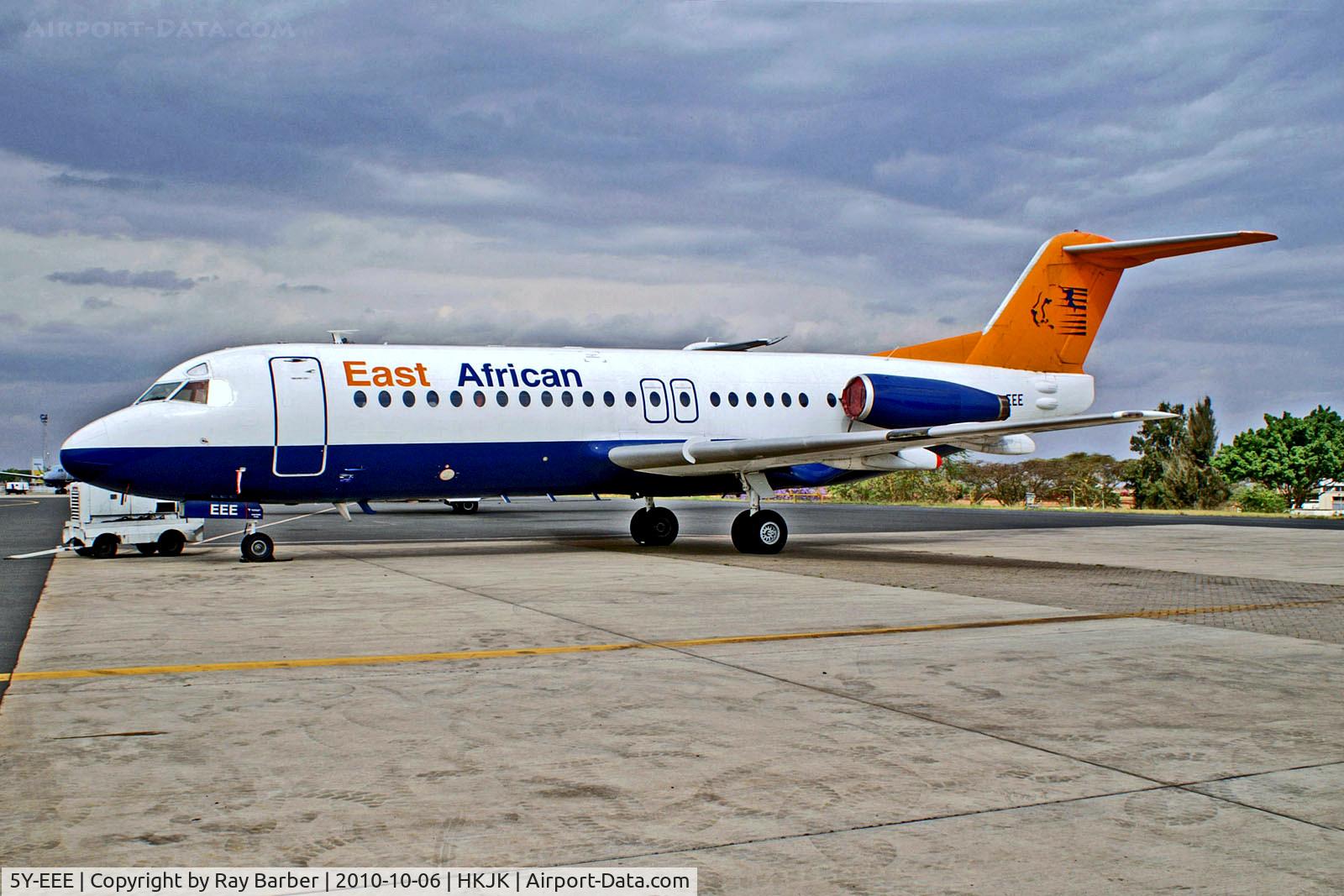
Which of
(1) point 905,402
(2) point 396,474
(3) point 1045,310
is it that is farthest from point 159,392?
(3) point 1045,310

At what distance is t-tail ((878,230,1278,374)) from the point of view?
23.4 m

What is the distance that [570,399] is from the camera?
18.9 metres

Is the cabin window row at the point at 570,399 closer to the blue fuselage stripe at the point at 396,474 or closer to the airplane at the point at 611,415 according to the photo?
the airplane at the point at 611,415

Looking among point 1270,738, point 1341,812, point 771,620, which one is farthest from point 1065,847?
point 771,620

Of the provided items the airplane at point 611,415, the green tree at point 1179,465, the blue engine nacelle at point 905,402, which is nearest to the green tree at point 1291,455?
the green tree at point 1179,465

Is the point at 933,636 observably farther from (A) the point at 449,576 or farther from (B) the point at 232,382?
(B) the point at 232,382

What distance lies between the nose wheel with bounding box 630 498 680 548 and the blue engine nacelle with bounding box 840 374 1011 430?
4214mm

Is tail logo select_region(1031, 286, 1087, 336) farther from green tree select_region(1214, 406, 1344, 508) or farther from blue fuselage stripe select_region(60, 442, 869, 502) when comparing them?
green tree select_region(1214, 406, 1344, 508)

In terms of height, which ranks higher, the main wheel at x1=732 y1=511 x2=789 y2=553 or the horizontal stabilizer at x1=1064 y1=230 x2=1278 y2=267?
the horizontal stabilizer at x1=1064 y1=230 x2=1278 y2=267

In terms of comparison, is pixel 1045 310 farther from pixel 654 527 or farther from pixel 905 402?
pixel 654 527

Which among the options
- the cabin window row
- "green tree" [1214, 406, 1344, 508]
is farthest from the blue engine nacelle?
"green tree" [1214, 406, 1344, 508]

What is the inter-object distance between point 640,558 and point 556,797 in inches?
514

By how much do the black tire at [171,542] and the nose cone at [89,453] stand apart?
3.65m

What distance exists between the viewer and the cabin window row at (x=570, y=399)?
686 inches
